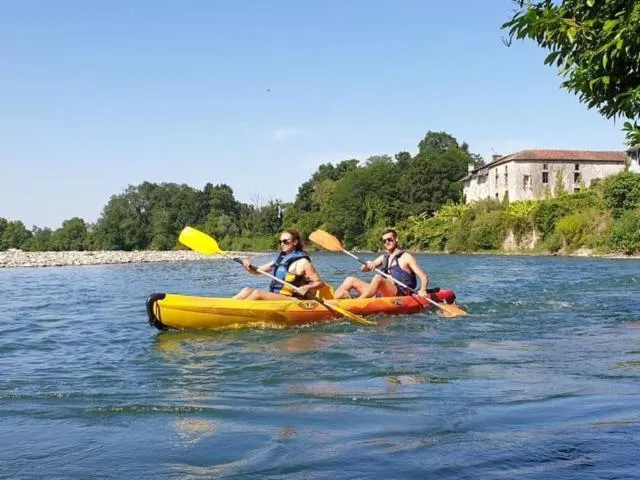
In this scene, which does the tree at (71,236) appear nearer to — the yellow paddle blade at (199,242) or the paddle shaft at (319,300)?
the yellow paddle blade at (199,242)

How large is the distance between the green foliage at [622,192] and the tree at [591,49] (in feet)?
98.1

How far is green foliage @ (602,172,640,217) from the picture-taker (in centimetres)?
3447

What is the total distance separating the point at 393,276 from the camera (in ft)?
33.8

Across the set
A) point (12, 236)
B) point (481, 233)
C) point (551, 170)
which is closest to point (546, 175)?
point (551, 170)

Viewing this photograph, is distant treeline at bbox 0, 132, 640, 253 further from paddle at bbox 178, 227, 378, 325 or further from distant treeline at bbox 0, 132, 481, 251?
paddle at bbox 178, 227, 378, 325

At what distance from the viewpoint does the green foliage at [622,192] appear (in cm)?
3447

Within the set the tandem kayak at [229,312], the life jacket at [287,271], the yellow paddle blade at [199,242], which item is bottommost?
the tandem kayak at [229,312]

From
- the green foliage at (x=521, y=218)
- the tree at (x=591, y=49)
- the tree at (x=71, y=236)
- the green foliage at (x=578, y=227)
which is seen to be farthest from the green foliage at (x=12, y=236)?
the tree at (x=591, y=49)

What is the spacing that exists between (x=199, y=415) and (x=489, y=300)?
8.75 meters

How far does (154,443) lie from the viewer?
373 cm

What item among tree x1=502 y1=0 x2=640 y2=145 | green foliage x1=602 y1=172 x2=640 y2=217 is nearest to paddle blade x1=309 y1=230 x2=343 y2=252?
tree x1=502 y1=0 x2=640 y2=145

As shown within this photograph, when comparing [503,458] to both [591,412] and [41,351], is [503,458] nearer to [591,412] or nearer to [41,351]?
[591,412]

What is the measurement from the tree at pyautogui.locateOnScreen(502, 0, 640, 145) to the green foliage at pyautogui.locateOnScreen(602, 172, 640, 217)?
1178 inches

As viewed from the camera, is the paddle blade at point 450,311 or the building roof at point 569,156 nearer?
the paddle blade at point 450,311
